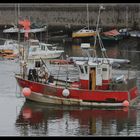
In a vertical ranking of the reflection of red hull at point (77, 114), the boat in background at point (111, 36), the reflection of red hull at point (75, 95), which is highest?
the reflection of red hull at point (75, 95)

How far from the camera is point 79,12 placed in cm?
6469

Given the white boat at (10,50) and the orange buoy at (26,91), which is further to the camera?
the white boat at (10,50)

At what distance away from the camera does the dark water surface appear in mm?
23562

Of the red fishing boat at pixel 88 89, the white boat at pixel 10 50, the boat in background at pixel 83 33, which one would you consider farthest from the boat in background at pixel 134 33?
the red fishing boat at pixel 88 89

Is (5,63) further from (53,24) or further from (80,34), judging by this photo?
(53,24)

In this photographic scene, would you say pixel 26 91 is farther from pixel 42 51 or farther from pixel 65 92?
pixel 42 51

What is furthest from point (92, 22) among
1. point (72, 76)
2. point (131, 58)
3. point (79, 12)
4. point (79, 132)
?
point (79, 132)

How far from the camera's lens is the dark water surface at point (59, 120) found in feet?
77.3

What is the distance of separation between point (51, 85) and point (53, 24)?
37790 millimetres

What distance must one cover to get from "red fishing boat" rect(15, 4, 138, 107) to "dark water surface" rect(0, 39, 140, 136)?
1.23ft

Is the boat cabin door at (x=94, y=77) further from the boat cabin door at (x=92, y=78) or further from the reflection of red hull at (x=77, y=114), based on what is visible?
the reflection of red hull at (x=77, y=114)

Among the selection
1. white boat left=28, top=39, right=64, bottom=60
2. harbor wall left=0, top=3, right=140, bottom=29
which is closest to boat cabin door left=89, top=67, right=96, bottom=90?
white boat left=28, top=39, right=64, bottom=60

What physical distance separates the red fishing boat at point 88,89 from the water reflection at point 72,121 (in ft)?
1.16

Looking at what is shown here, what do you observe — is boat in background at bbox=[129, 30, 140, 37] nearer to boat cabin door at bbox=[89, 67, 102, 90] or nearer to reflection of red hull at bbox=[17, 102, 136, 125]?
boat cabin door at bbox=[89, 67, 102, 90]
